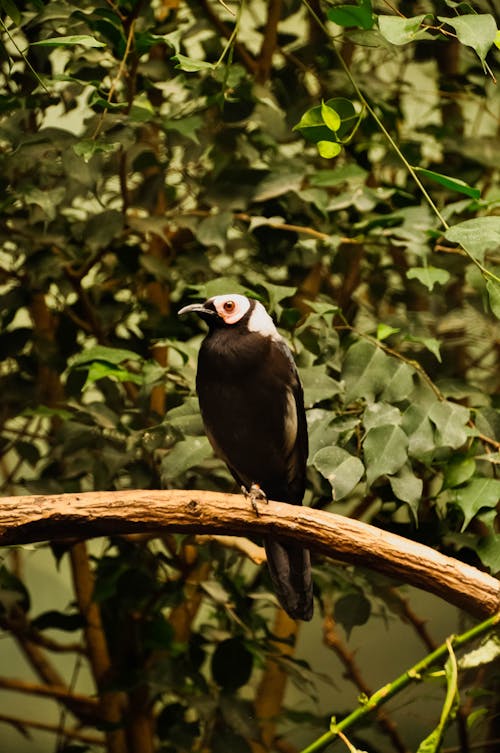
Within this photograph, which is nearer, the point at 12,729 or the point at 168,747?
the point at 168,747

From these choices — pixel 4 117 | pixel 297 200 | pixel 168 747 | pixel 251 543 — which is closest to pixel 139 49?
pixel 4 117

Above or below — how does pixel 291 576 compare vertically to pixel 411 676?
below

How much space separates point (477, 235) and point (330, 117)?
276 mm

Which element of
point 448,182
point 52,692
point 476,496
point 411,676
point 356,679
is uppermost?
point 448,182

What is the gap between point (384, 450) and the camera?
147cm

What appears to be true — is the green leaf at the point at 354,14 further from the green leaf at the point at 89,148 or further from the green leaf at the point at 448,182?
the green leaf at the point at 89,148

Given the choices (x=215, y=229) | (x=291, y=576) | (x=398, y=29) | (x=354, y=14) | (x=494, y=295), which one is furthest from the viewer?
(x=215, y=229)

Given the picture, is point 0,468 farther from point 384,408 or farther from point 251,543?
point 384,408

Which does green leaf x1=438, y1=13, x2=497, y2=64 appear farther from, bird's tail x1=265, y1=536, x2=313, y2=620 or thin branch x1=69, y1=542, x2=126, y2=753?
thin branch x1=69, y1=542, x2=126, y2=753

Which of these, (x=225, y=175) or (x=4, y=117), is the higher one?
(x=4, y=117)

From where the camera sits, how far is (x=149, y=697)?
215 centimetres

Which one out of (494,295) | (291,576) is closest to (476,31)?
(494,295)

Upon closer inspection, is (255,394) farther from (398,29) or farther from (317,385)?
(398,29)

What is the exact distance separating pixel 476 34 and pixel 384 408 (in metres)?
0.61
